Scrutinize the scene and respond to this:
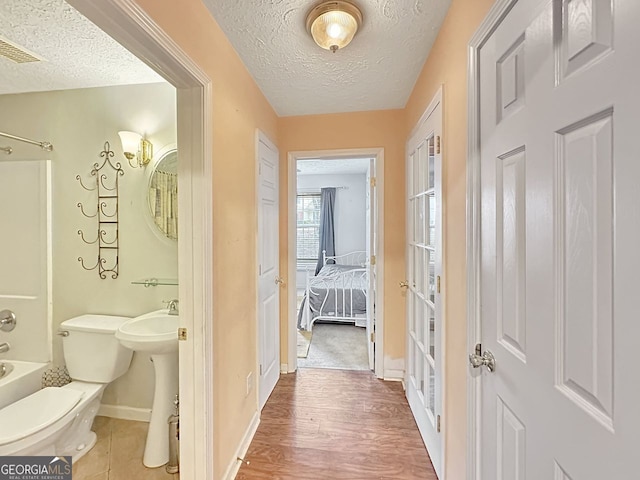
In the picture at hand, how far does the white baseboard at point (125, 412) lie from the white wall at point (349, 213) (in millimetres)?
4160

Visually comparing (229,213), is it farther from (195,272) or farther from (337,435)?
(337,435)

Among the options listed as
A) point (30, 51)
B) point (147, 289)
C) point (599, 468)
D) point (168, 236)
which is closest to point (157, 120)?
point (30, 51)

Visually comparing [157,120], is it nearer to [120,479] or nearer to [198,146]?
[198,146]

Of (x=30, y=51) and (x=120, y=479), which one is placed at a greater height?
(x=30, y=51)

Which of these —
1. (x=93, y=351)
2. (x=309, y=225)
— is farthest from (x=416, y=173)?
(x=309, y=225)

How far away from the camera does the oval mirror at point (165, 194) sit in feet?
6.90

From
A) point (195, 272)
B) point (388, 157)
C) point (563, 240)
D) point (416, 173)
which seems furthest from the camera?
point (388, 157)

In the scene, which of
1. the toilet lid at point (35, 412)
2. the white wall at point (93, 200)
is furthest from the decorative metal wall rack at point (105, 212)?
the toilet lid at point (35, 412)

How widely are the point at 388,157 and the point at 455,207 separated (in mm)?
1386

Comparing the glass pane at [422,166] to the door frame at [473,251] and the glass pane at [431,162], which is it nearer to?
the glass pane at [431,162]

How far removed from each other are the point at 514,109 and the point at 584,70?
10.8 inches

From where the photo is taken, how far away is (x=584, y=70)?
2.00ft

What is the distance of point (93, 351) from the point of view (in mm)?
1964

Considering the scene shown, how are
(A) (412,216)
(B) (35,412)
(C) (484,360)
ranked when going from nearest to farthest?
(C) (484,360), (B) (35,412), (A) (412,216)
